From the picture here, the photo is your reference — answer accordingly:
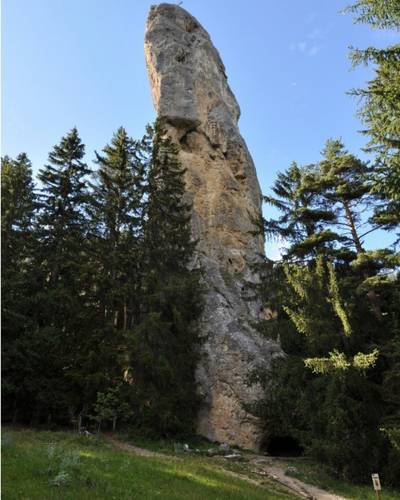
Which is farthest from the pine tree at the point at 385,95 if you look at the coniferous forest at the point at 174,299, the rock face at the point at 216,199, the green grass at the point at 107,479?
the rock face at the point at 216,199

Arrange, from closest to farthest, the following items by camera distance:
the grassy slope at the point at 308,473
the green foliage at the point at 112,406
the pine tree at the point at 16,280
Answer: the grassy slope at the point at 308,473 → the green foliage at the point at 112,406 → the pine tree at the point at 16,280

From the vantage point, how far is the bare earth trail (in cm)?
1383

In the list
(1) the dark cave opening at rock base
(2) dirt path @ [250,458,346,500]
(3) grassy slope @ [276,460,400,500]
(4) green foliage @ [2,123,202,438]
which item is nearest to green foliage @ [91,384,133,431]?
(4) green foliage @ [2,123,202,438]

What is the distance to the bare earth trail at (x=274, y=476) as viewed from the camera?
13.8m

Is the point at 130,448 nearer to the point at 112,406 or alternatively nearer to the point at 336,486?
the point at 112,406

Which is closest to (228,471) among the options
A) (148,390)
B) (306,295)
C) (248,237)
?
(148,390)

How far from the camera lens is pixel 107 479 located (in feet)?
32.1

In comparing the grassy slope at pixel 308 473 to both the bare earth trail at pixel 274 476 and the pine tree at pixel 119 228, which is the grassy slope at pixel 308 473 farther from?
the pine tree at pixel 119 228

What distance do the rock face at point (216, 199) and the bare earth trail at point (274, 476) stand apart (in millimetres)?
3805

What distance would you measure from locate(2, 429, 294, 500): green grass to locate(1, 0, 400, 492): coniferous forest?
4.71 meters

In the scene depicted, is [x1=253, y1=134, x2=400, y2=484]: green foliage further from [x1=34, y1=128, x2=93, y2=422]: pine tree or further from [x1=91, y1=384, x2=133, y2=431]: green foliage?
[x1=34, y1=128, x2=93, y2=422]: pine tree

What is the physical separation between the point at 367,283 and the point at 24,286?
16410mm

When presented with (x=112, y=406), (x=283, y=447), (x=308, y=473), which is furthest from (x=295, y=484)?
(x=112, y=406)

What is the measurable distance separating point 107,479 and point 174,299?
43.4ft
